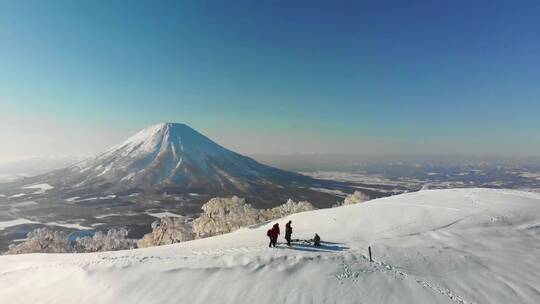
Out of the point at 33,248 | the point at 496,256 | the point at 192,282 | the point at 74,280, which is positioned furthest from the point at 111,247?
the point at 496,256

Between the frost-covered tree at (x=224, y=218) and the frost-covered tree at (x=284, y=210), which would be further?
the frost-covered tree at (x=284, y=210)

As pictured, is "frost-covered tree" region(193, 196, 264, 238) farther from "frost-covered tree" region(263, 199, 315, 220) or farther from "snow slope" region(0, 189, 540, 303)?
"snow slope" region(0, 189, 540, 303)

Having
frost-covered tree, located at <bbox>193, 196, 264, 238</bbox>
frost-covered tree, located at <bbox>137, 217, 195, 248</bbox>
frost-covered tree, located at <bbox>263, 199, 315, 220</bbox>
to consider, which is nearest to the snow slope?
frost-covered tree, located at <bbox>137, 217, 195, 248</bbox>

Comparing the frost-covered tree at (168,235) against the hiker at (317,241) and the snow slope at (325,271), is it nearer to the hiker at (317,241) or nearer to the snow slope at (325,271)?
the snow slope at (325,271)

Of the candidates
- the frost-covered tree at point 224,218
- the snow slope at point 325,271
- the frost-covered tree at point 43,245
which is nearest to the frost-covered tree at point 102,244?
the frost-covered tree at point 43,245

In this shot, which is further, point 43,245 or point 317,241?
point 43,245

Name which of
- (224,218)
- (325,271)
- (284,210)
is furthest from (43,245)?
(325,271)

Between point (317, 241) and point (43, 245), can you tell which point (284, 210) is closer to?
point (43, 245)
